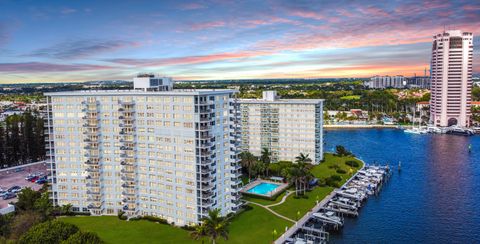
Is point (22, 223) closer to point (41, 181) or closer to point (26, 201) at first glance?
point (26, 201)

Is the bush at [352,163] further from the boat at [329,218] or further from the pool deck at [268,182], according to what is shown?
the boat at [329,218]

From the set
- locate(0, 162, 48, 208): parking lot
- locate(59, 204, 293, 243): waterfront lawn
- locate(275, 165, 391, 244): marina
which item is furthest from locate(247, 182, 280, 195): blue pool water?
locate(0, 162, 48, 208): parking lot

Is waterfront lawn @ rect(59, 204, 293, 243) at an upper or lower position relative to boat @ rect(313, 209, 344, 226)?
upper

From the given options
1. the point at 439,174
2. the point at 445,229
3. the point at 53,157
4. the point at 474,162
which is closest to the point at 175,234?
the point at 53,157

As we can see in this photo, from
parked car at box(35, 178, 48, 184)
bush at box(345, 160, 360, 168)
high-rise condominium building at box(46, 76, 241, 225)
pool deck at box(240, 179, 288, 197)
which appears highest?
high-rise condominium building at box(46, 76, 241, 225)

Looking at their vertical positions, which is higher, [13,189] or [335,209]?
[13,189]

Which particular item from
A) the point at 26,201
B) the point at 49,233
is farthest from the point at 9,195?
the point at 49,233

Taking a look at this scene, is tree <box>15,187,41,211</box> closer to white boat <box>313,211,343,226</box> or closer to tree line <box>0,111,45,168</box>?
tree line <box>0,111,45,168</box>
